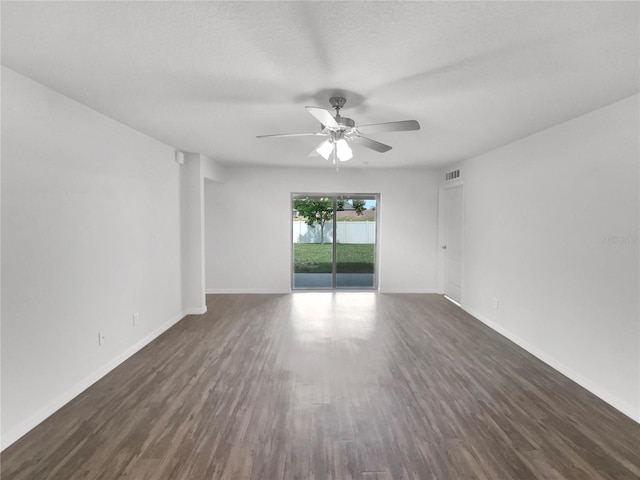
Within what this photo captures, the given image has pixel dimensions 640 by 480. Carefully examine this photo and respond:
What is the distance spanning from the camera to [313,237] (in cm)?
694

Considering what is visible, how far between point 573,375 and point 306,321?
3.04 meters

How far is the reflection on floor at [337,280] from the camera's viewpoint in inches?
276

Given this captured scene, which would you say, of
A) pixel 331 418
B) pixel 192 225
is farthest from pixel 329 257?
pixel 331 418

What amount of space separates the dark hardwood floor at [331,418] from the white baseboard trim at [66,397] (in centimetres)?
5

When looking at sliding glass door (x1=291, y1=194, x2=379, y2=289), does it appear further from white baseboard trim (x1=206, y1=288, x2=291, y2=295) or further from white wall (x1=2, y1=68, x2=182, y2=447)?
white wall (x1=2, y1=68, x2=182, y2=447)

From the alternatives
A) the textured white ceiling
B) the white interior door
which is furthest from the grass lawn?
the textured white ceiling

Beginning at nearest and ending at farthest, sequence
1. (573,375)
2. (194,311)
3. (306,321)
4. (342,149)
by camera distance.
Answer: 1. (342,149)
2. (573,375)
3. (306,321)
4. (194,311)

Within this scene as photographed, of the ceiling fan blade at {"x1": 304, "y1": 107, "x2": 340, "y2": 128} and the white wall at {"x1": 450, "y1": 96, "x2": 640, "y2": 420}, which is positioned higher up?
the ceiling fan blade at {"x1": 304, "y1": 107, "x2": 340, "y2": 128}

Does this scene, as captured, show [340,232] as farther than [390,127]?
Yes

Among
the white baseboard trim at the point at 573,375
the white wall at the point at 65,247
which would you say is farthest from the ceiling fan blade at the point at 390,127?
the white baseboard trim at the point at 573,375

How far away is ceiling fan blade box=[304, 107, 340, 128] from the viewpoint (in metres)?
2.17

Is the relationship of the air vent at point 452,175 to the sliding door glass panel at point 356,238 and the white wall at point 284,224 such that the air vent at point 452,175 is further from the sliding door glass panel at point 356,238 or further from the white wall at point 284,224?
the sliding door glass panel at point 356,238

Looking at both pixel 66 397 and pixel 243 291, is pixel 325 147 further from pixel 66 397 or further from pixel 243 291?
pixel 243 291

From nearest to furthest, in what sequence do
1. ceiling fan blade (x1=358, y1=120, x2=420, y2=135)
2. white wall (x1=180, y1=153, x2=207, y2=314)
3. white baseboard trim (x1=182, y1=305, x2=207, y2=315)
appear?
ceiling fan blade (x1=358, y1=120, x2=420, y2=135), white wall (x1=180, y1=153, x2=207, y2=314), white baseboard trim (x1=182, y1=305, x2=207, y2=315)
